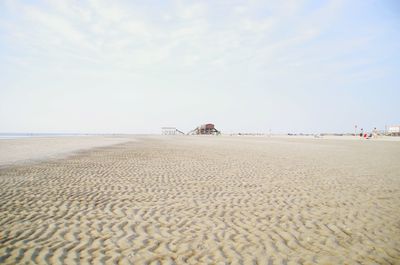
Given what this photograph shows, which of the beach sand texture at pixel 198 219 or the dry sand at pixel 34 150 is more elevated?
the dry sand at pixel 34 150

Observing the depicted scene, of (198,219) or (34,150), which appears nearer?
(198,219)

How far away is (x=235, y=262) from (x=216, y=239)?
0.90 metres

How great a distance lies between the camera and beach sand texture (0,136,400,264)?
4633 millimetres

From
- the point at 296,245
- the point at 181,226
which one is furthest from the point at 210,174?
the point at 296,245

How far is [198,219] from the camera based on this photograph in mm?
6398

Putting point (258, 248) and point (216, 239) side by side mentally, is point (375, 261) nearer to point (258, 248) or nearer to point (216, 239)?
point (258, 248)

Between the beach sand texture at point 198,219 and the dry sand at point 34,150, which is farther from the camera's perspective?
the dry sand at point 34,150

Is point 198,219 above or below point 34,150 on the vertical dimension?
below

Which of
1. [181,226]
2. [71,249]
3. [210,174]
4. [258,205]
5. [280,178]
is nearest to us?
[71,249]

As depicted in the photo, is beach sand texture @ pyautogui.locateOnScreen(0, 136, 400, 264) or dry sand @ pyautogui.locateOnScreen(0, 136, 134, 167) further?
dry sand @ pyautogui.locateOnScreen(0, 136, 134, 167)

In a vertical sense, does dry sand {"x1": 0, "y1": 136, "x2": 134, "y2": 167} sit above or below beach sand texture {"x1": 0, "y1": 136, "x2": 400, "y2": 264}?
above

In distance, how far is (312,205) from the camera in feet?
25.0

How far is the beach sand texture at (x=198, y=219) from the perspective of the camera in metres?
4.63

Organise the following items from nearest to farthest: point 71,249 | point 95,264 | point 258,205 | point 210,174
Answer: point 95,264, point 71,249, point 258,205, point 210,174
